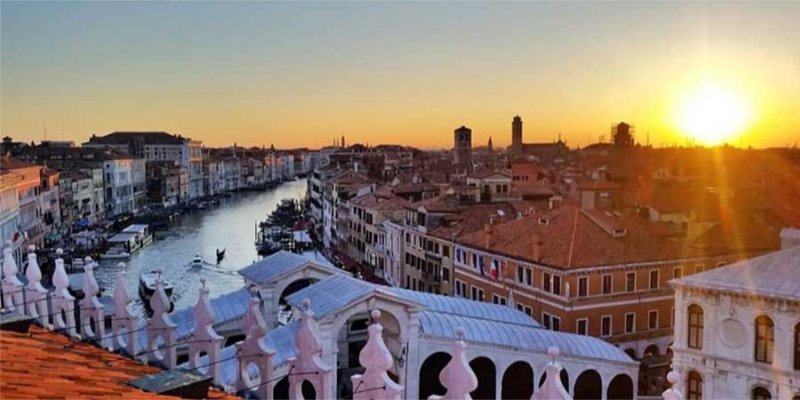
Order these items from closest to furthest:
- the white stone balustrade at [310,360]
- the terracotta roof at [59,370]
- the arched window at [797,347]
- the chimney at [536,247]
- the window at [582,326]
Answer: the terracotta roof at [59,370] < the white stone balustrade at [310,360] < the arched window at [797,347] < the window at [582,326] < the chimney at [536,247]

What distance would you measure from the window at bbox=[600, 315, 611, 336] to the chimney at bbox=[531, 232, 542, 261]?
1778 millimetres

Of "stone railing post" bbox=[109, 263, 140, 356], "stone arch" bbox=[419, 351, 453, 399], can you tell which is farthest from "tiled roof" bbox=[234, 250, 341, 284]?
"stone railing post" bbox=[109, 263, 140, 356]

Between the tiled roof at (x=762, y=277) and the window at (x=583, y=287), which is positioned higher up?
the tiled roof at (x=762, y=277)

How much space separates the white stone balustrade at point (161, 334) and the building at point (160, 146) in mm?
71627

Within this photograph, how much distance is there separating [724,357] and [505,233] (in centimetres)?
708

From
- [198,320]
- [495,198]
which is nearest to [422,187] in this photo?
[495,198]

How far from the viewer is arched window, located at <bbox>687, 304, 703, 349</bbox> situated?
1162cm

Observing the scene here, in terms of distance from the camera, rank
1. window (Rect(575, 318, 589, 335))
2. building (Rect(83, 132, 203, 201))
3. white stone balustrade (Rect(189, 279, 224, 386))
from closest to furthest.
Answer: white stone balustrade (Rect(189, 279, 224, 386)) < window (Rect(575, 318, 589, 335)) < building (Rect(83, 132, 203, 201))

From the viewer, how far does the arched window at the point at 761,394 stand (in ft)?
35.3

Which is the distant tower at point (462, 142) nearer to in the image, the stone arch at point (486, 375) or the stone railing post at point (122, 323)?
the stone arch at point (486, 375)

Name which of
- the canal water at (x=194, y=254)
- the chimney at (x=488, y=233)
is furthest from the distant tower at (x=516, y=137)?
the chimney at (x=488, y=233)

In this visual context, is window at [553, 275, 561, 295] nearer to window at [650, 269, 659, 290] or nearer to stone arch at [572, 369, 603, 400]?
window at [650, 269, 659, 290]

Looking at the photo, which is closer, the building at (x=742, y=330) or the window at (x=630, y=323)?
the building at (x=742, y=330)

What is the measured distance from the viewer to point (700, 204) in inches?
822
